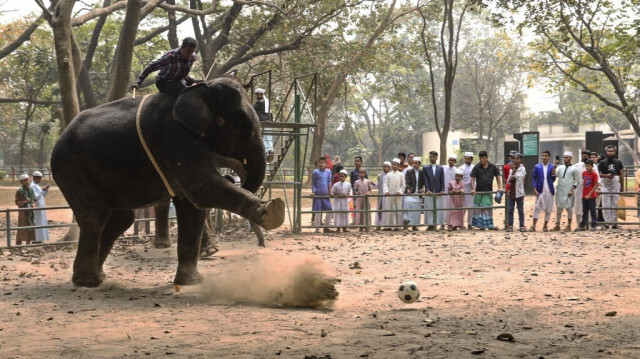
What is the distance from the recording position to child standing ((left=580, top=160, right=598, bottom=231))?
16828mm

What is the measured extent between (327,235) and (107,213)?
8.32 meters

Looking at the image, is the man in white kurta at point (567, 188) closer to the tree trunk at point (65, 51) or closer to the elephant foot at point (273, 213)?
the tree trunk at point (65, 51)

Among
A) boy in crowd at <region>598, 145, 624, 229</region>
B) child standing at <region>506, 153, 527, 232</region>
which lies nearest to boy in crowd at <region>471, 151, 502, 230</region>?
child standing at <region>506, 153, 527, 232</region>

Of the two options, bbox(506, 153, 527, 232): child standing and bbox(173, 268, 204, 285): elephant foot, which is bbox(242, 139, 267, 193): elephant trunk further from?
bbox(506, 153, 527, 232): child standing

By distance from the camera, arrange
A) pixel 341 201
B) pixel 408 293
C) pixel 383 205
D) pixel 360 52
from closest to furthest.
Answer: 1. pixel 408 293
2. pixel 383 205
3. pixel 341 201
4. pixel 360 52

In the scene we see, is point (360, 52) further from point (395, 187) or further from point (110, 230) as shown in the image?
point (110, 230)

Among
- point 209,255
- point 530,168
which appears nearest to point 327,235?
point 209,255

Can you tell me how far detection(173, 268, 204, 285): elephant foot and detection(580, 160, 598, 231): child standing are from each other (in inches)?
418

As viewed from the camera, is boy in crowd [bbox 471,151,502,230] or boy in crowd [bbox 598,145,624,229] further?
boy in crowd [bbox 598,145,624,229]

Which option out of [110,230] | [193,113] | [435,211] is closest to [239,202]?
[193,113]

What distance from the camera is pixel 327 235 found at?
1706 centimetres

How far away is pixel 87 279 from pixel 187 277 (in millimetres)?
1244

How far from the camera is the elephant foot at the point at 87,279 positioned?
364 inches

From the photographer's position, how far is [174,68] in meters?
9.01
